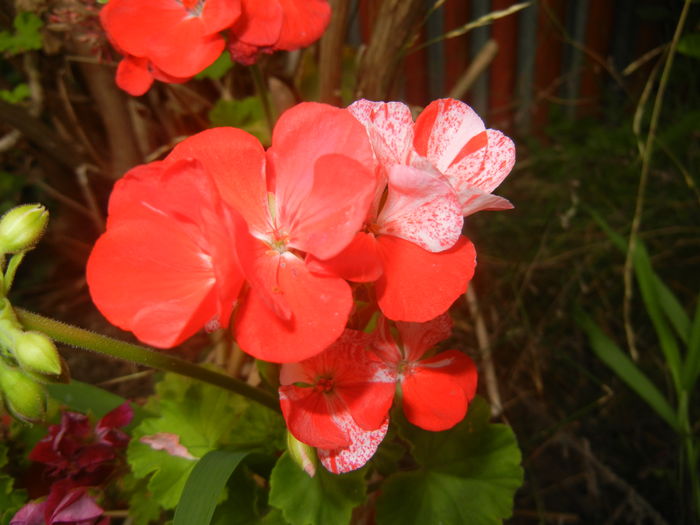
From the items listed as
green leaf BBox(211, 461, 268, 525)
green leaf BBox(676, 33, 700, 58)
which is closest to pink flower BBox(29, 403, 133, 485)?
green leaf BBox(211, 461, 268, 525)

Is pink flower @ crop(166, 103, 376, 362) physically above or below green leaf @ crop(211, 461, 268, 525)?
above

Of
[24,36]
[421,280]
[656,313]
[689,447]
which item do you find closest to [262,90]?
[24,36]

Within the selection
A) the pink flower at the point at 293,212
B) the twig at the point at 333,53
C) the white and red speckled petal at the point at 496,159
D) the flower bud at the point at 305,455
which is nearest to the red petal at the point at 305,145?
the pink flower at the point at 293,212

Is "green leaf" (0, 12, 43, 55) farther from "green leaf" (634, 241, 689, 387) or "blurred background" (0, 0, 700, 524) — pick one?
"green leaf" (634, 241, 689, 387)

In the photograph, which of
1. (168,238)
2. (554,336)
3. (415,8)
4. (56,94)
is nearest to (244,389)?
(168,238)

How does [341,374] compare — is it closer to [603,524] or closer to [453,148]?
[453,148]
